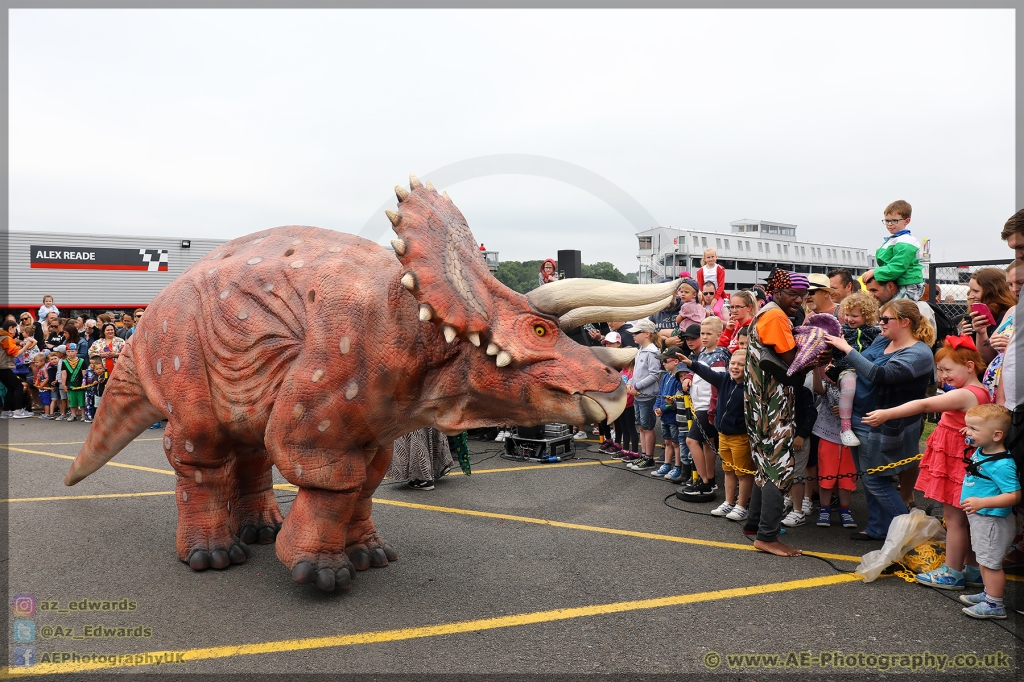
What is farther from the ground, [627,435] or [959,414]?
[959,414]

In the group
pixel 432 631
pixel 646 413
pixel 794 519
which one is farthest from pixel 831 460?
pixel 432 631

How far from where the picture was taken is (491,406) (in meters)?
3.45

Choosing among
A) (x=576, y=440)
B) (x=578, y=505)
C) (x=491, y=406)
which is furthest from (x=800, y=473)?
(x=576, y=440)

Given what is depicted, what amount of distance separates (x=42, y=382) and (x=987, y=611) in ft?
46.7

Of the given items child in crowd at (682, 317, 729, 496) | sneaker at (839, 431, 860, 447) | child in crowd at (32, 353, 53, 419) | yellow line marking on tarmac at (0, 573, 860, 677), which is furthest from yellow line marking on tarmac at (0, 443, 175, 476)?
sneaker at (839, 431, 860, 447)

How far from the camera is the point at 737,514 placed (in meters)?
5.27

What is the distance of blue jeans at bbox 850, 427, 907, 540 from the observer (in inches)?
177

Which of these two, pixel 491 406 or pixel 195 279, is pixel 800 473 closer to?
pixel 491 406

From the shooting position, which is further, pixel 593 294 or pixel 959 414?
pixel 959 414

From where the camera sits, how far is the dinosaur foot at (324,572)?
3.58 meters

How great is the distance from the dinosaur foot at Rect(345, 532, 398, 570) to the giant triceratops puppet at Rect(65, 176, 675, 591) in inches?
0.5

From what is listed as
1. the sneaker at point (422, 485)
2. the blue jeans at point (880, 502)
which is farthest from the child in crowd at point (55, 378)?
the blue jeans at point (880, 502)

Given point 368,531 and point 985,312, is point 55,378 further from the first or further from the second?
point 985,312

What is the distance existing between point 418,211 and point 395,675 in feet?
7.18
